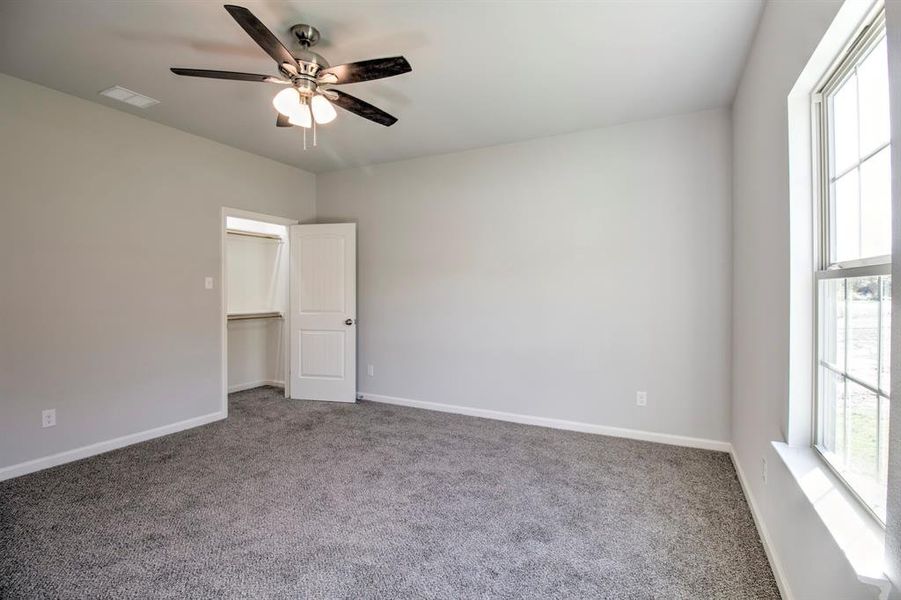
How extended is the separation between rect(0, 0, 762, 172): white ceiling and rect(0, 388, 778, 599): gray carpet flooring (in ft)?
8.93

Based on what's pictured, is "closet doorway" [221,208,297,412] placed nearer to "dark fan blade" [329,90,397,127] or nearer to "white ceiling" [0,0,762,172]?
"white ceiling" [0,0,762,172]

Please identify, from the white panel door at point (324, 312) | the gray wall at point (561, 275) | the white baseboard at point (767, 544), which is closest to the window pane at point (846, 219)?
the white baseboard at point (767, 544)

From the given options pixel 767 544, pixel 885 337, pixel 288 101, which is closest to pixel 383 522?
pixel 767 544

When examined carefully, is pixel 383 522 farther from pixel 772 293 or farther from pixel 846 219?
pixel 846 219

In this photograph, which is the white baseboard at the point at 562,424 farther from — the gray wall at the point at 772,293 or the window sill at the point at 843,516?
the window sill at the point at 843,516

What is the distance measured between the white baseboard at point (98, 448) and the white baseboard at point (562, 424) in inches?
65.7

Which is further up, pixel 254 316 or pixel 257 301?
pixel 257 301

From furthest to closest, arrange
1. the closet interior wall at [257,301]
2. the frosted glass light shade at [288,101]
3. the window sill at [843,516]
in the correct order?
the closet interior wall at [257,301] → the frosted glass light shade at [288,101] → the window sill at [843,516]

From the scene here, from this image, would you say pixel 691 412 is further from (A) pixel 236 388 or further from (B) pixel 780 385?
(A) pixel 236 388

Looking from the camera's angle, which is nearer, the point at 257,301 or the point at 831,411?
the point at 831,411

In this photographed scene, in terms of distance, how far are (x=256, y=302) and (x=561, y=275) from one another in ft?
13.6

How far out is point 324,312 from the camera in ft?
15.8

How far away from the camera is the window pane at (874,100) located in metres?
1.17

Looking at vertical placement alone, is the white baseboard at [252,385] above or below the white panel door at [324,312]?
below
